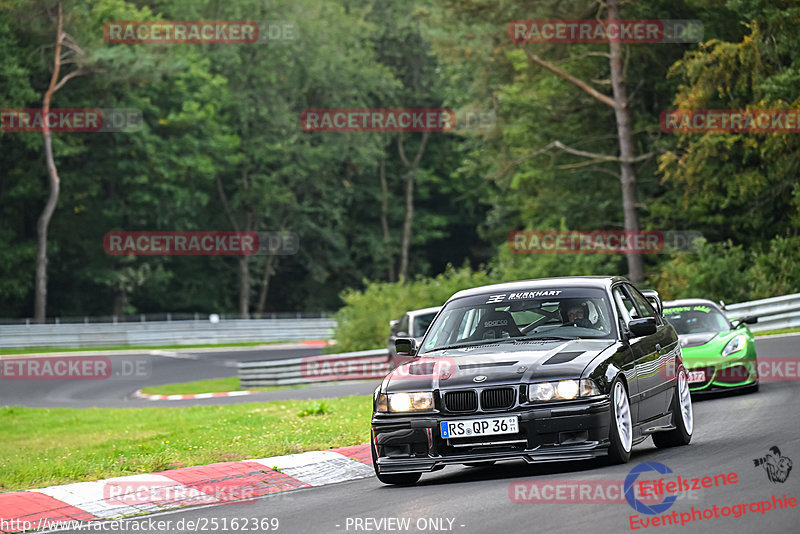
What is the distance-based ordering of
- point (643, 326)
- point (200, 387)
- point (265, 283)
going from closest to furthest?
point (643, 326) < point (200, 387) < point (265, 283)

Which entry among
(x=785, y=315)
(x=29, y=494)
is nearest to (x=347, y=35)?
(x=785, y=315)

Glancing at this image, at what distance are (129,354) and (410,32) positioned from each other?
133 feet

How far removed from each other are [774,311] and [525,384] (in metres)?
21.3

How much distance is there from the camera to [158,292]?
222ft

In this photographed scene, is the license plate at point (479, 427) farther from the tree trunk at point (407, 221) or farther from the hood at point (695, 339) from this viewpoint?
the tree trunk at point (407, 221)

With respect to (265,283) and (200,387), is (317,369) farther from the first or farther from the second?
(265,283)

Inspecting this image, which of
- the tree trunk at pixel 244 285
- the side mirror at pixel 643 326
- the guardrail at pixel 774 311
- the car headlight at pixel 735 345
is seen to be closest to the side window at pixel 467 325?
the side mirror at pixel 643 326

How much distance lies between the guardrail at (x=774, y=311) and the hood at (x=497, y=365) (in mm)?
19708

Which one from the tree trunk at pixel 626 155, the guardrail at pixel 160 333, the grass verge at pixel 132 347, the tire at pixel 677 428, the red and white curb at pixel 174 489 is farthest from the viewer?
the guardrail at pixel 160 333

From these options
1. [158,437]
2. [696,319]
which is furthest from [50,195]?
[696,319]

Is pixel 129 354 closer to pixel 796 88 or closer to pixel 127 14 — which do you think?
pixel 127 14

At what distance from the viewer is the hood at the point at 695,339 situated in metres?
15.7

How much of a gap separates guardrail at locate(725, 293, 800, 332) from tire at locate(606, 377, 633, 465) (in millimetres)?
19674

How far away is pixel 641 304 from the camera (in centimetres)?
1113
